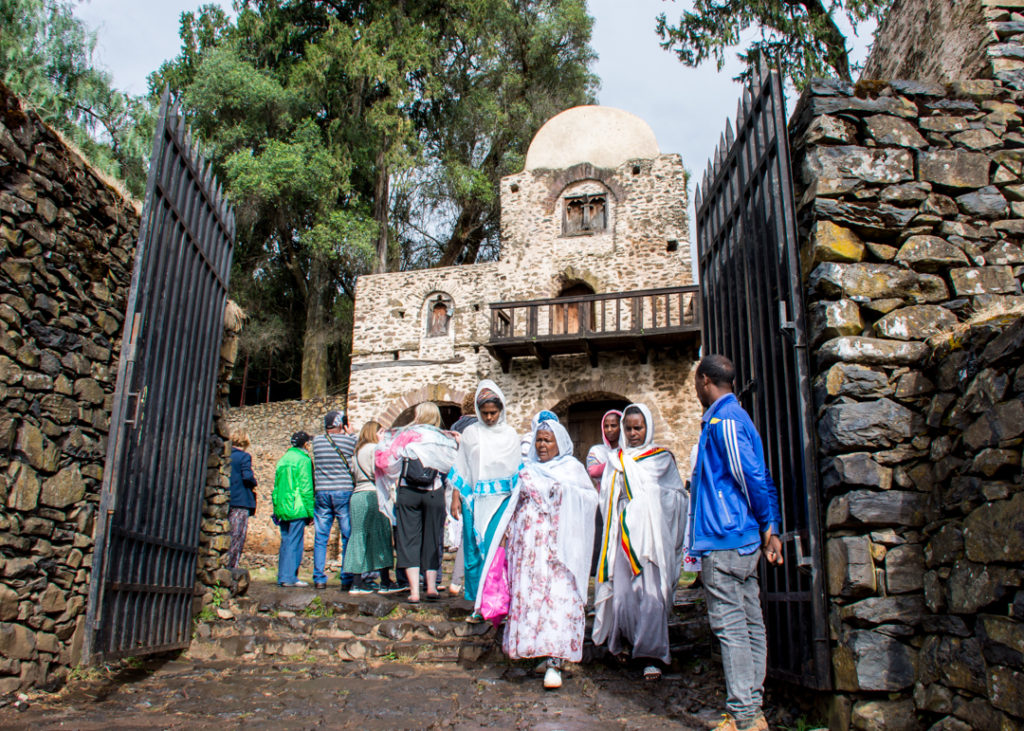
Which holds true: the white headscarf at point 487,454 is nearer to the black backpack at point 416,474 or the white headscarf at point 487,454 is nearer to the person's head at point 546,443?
the black backpack at point 416,474

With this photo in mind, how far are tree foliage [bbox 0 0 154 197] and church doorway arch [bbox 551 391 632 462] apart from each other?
28.4 feet

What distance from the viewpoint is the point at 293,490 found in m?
6.75

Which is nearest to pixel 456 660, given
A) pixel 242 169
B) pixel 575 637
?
pixel 575 637

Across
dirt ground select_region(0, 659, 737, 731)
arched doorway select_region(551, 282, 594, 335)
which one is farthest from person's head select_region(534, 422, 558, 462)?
arched doorway select_region(551, 282, 594, 335)

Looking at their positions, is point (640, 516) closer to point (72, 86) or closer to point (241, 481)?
point (241, 481)

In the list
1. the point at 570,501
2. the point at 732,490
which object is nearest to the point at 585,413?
the point at 570,501

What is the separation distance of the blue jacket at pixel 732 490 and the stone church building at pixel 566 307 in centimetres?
988

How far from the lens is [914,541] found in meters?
3.22

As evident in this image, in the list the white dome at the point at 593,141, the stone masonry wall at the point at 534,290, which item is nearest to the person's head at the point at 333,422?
the stone masonry wall at the point at 534,290

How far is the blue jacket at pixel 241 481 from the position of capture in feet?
23.1

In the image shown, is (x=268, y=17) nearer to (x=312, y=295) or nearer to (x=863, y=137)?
(x=312, y=295)

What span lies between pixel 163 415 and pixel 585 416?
10979 millimetres

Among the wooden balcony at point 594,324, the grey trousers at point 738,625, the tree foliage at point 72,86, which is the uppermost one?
the tree foliage at point 72,86

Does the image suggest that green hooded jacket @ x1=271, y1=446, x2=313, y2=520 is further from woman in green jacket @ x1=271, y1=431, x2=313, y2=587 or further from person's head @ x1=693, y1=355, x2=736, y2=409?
person's head @ x1=693, y1=355, x2=736, y2=409
